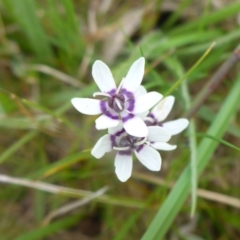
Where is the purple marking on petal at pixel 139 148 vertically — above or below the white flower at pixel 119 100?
below

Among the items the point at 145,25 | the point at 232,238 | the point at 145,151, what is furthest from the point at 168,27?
the point at 145,151

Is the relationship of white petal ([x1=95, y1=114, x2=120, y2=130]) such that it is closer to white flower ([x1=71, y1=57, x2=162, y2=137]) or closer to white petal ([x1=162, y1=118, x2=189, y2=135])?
white flower ([x1=71, y1=57, x2=162, y2=137])

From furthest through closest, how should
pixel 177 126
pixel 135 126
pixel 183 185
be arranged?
pixel 183 185, pixel 177 126, pixel 135 126

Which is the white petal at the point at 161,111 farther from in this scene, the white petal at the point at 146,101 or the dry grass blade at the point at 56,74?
the dry grass blade at the point at 56,74

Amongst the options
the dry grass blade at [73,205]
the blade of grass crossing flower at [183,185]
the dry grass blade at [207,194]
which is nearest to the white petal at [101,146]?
the blade of grass crossing flower at [183,185]

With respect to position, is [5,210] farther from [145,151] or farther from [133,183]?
[145,151]

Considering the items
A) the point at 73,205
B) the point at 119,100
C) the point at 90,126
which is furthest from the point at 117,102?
the point at 90,126

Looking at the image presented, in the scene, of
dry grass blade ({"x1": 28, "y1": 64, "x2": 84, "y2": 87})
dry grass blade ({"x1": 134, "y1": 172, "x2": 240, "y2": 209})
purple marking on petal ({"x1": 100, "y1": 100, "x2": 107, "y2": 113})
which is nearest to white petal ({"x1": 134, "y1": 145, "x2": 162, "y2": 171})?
purple marking on petal ({"x1": 100, "y1": 100, "x2": 107, "y2": 113})

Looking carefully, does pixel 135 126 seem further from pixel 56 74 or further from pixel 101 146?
pixel 56 74
